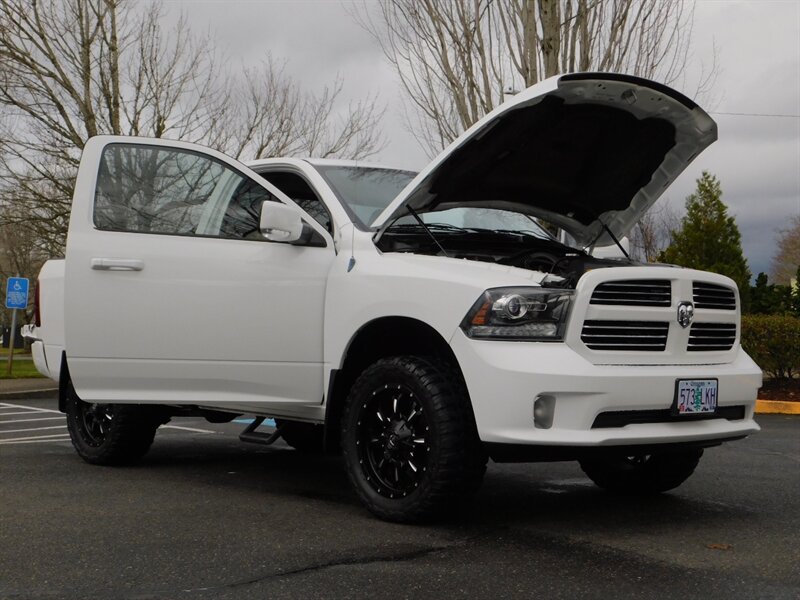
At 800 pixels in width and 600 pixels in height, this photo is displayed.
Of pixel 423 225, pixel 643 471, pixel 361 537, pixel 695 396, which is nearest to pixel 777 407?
pixel 643 471

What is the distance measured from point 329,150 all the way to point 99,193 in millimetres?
17707

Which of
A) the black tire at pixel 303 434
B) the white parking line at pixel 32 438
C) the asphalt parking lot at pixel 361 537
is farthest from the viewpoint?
the white parking line at pixel 32 438

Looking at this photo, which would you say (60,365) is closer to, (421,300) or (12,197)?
(421,300)

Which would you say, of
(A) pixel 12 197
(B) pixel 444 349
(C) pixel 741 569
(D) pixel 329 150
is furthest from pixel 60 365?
(D) pixel 329 150

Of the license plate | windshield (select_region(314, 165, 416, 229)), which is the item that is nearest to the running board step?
windshield (select_region(314, 165, 416, 229))

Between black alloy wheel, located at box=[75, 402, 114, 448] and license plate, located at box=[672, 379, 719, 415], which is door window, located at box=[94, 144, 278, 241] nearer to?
black alloy wheel, located at box=[75, 402, 114, 448]

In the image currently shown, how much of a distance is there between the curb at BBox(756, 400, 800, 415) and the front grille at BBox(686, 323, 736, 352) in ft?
24.4

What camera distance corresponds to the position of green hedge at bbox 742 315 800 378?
1288cm

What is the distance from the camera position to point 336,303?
513 cm

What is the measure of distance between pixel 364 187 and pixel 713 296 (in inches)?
81.8

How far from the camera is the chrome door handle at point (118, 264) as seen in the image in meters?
5.68

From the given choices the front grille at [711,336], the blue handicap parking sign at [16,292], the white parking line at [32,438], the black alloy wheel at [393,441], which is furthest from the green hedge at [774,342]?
the blue handicap parking sign at [16,292]

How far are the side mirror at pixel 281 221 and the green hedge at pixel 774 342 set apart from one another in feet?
30.5

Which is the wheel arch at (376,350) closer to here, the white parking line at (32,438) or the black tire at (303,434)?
the black tire at (303,434)
